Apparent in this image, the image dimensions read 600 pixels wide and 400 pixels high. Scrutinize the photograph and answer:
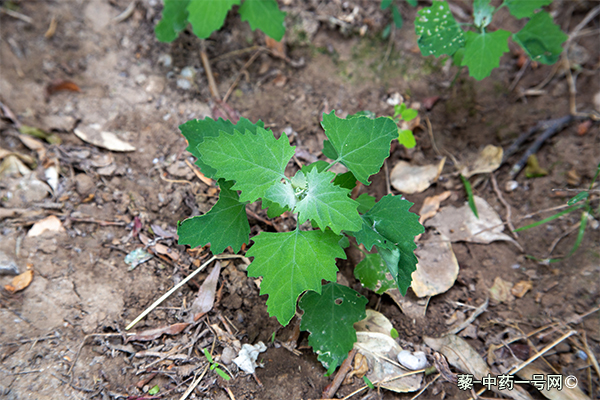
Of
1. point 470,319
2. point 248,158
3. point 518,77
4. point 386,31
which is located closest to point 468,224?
point 470,319

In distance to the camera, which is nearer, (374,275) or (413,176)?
(374,275)

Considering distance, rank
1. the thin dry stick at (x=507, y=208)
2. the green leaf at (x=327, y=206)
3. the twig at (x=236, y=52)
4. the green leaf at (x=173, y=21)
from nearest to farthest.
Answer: the green leaf at (x=327, y=206) → the thin dry stick at (x=507, y=208) → the green leaf at (x=173, y=21) → the twig at (x=236, y=52)

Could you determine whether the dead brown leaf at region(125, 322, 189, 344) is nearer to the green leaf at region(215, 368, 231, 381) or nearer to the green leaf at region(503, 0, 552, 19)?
the green leaf at region(215, 368, 231, 381)

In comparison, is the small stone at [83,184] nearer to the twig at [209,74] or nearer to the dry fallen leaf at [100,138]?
the dry fallen leaf at [100,138]

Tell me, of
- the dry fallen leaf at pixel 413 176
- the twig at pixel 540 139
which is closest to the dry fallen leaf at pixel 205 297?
the dry fallen leaf at pixel 413 176

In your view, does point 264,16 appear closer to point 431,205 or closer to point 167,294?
point 431,205

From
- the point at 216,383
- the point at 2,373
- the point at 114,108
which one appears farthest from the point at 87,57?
the point at 216,383
